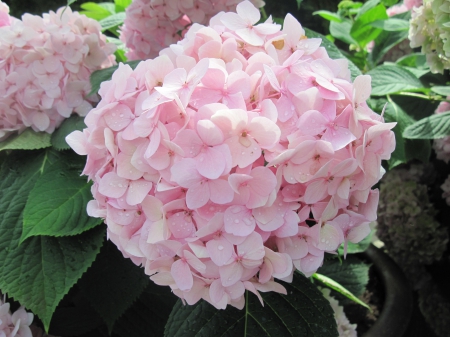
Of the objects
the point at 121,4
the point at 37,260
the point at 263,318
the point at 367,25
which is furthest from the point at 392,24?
the point at 37,260

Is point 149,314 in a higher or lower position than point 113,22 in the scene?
lower

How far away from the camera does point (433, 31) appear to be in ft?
2.99

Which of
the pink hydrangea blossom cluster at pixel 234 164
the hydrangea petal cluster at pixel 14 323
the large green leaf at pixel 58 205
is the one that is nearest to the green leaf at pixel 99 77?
the large green leaf at pixel 58 205

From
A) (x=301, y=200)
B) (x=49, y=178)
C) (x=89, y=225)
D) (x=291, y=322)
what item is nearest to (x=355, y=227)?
(x=301, y=200)

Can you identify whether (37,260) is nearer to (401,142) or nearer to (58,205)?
(58,205)

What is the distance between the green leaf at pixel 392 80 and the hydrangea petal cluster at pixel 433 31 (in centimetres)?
7

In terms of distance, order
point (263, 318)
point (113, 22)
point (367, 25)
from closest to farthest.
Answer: point (263, 318)
point (113, 22)
point (367, 25)

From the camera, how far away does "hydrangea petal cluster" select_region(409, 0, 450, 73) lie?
83cm

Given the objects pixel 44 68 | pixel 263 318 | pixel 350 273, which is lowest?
pixel 350 273

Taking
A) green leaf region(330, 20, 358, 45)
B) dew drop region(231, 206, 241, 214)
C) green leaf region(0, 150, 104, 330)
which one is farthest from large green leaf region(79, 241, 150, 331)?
green leaf region(330, 20, 358, 45)

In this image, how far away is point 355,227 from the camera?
54 cm

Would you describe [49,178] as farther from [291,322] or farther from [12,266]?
[291,322]

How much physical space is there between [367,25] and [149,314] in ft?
2.86

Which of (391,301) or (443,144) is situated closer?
(391,301)
